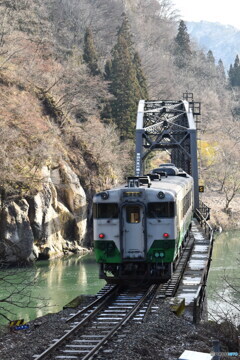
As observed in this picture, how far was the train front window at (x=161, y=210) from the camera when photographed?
53.9 ft

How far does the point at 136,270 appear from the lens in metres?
17.0

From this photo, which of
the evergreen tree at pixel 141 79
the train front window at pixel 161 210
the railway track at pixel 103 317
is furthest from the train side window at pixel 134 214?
the evergreen tree at pixel 141 79

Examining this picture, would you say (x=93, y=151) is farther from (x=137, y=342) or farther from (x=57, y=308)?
(x=137, y=342)

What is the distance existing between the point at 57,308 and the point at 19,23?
35.1m

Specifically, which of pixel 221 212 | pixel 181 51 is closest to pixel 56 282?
pixel 221 212

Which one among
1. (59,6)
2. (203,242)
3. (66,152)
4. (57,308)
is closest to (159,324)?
(57,308)

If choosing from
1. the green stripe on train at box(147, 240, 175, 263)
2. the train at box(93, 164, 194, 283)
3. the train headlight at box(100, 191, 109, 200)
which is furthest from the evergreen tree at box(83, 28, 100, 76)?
the green stripe on train at box(147, 240, 175, 263)

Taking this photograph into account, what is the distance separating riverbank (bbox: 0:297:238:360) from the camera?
1072cm

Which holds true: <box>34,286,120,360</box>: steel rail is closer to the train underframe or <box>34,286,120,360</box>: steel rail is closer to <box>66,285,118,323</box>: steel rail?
<box>66,285,118,323</box>: steel rail

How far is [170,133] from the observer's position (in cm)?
4388

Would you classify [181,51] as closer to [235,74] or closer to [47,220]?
[235,74]

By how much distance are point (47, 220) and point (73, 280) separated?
8044 millimetres

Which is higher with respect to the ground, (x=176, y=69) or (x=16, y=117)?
(x=176, y=69)

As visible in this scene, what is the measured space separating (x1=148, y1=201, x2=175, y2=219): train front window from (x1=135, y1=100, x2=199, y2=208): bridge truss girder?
20248mm
